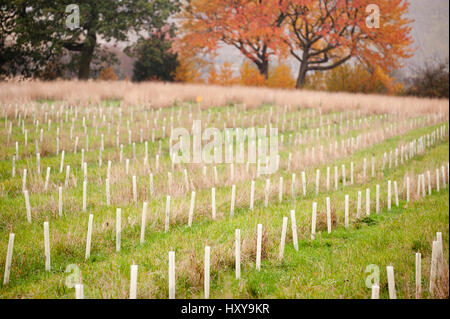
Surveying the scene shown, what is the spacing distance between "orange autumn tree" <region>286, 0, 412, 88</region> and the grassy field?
18027mm

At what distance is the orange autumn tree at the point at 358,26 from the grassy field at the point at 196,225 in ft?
59.1

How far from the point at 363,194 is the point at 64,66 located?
22.1m

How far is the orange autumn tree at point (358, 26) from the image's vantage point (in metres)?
25.7

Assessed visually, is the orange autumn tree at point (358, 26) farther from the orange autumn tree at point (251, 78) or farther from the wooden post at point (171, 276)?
the wooden post at point (171, 276)

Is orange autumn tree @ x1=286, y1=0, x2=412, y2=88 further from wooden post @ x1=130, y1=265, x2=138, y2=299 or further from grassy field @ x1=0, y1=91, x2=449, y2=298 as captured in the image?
wooden post @ x1=130, y1=265, x2=138, y2=299

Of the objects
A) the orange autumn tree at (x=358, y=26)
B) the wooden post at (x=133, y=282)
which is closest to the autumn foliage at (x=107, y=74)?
the orange autumn tree at (x=358, y=26)

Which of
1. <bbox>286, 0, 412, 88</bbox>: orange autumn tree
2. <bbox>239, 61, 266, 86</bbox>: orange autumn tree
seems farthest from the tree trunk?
<bbox>286, 0, 412, 88</bbox>: orange autumn tree

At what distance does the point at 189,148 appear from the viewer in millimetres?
10062

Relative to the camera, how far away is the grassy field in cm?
363

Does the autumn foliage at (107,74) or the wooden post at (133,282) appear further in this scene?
→ the autumn foliage at (107,74)

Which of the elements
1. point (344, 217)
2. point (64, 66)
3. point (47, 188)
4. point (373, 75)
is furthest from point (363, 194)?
point (373, 75)

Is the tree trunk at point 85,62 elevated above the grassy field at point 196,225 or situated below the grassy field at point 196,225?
above
